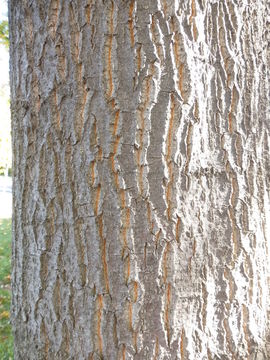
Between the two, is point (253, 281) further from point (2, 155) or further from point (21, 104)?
point (2, 155)

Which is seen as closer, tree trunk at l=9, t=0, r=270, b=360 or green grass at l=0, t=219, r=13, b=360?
tree trunk at l=9, t=0, r=270, b=360

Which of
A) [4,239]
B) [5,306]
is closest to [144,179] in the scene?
[5,306]

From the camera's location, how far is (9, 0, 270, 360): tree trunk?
1202mm

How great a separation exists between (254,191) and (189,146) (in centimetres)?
33

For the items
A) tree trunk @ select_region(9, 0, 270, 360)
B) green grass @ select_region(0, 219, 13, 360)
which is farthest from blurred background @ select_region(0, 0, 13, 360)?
tree trunk @ select_region(9, 0, 270, 360)

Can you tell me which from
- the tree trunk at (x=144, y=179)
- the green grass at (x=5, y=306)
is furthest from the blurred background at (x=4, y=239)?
the tree trunk at (x=144, y=179)

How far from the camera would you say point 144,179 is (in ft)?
3.96

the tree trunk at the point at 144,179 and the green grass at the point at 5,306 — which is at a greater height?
the tree trunk at the point at 144,179

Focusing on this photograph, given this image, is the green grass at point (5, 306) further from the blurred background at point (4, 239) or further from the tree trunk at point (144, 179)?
the tree trunk at point (144, 179)

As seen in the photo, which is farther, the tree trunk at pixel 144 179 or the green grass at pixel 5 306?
the green grass at pixel 5 306

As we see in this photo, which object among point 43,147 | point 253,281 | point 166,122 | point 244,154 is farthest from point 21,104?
point 253,281

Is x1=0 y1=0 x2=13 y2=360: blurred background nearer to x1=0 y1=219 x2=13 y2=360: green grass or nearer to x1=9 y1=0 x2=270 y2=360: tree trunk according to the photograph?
x1=0 y1=219 x2=13 y2=360: green grass

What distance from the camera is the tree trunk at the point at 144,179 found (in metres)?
1.20

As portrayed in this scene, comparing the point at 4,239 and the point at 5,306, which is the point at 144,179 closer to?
the point at 5,306
